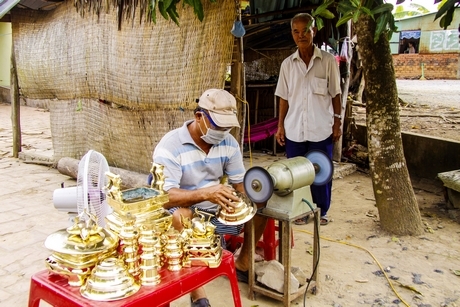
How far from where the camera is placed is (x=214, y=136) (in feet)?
8.76

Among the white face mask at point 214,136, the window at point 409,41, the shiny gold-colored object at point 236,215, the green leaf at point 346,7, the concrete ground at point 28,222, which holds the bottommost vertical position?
the concrete ground at point 28,222

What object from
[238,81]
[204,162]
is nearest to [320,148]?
[238,81]

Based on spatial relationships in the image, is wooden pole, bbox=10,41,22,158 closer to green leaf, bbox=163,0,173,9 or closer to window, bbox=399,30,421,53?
green leaf, bbox=163,0,173,9

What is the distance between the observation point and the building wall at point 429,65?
21672mm

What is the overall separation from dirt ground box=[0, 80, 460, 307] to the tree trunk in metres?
0.23

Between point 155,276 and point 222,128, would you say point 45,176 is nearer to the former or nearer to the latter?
point 222,128

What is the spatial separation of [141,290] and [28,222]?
3288mm

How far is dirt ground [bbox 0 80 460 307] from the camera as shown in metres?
3.06

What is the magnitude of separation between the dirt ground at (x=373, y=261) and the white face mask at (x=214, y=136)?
1147mm

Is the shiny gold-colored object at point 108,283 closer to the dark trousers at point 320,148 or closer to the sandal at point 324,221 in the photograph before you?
the dark trousers at point 320,148

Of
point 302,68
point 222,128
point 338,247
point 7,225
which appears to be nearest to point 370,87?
point 302,68

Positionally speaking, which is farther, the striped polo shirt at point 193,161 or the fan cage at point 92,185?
the striped polo shirt at point 193,161

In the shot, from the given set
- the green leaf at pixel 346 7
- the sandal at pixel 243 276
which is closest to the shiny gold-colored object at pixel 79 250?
the sandal at pixel 243 276

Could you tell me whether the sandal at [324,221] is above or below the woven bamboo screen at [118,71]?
below
